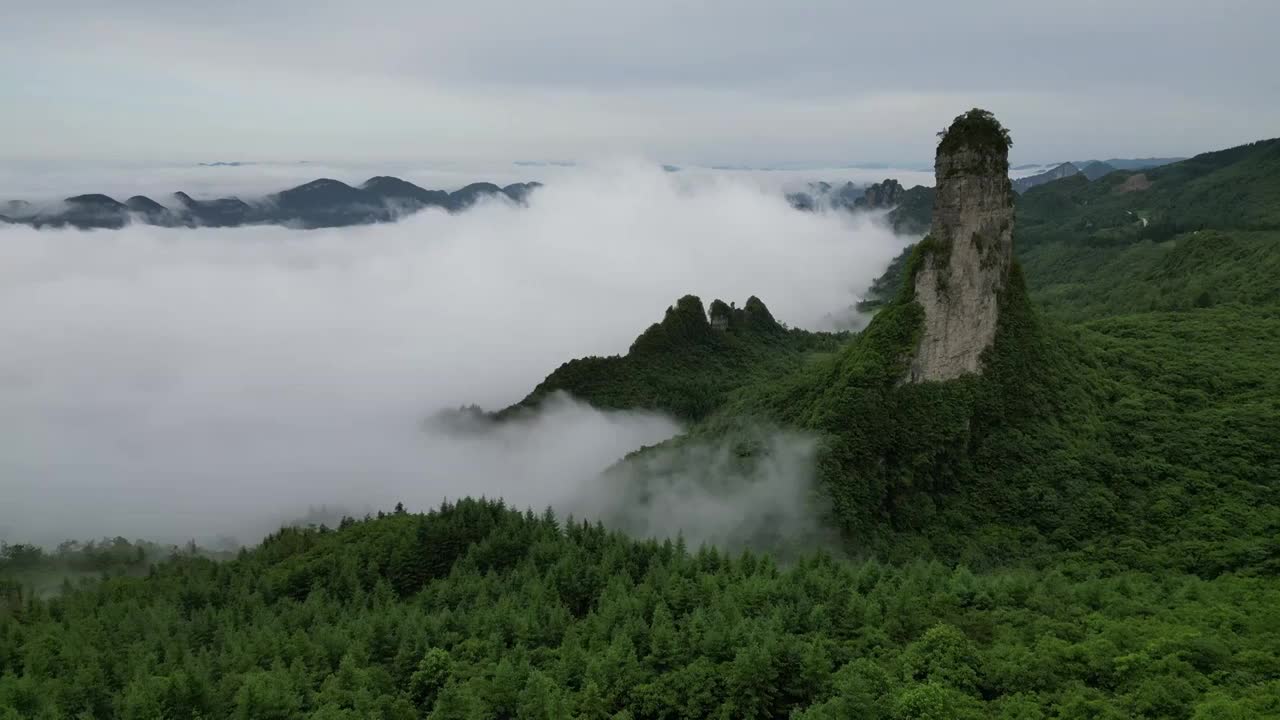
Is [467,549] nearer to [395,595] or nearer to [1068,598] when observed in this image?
[395,595]

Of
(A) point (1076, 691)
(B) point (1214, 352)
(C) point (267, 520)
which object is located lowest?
(C) point (267, 520)

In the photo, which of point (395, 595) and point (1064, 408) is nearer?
point (395, 595)

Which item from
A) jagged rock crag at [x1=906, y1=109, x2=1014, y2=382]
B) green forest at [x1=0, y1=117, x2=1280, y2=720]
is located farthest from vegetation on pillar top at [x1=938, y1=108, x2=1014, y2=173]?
green forest at [x1=0, y1=117, x2=1280, y2=720]

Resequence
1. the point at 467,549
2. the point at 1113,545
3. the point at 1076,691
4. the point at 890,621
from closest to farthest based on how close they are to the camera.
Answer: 1. the point at 1076,691
2. the point at 890,621
3. the point at 1113,545
4. the point at 467,549

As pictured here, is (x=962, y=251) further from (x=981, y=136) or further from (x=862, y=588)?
(x=862, y=588)

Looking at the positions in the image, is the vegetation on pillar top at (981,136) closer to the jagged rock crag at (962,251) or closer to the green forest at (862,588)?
the jagged rock crag at (962,251)

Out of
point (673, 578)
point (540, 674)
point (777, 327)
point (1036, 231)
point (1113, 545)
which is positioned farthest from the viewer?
point (1036, 231)

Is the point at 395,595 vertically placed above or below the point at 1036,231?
below

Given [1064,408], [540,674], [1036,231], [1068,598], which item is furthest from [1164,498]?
[1036,231]
